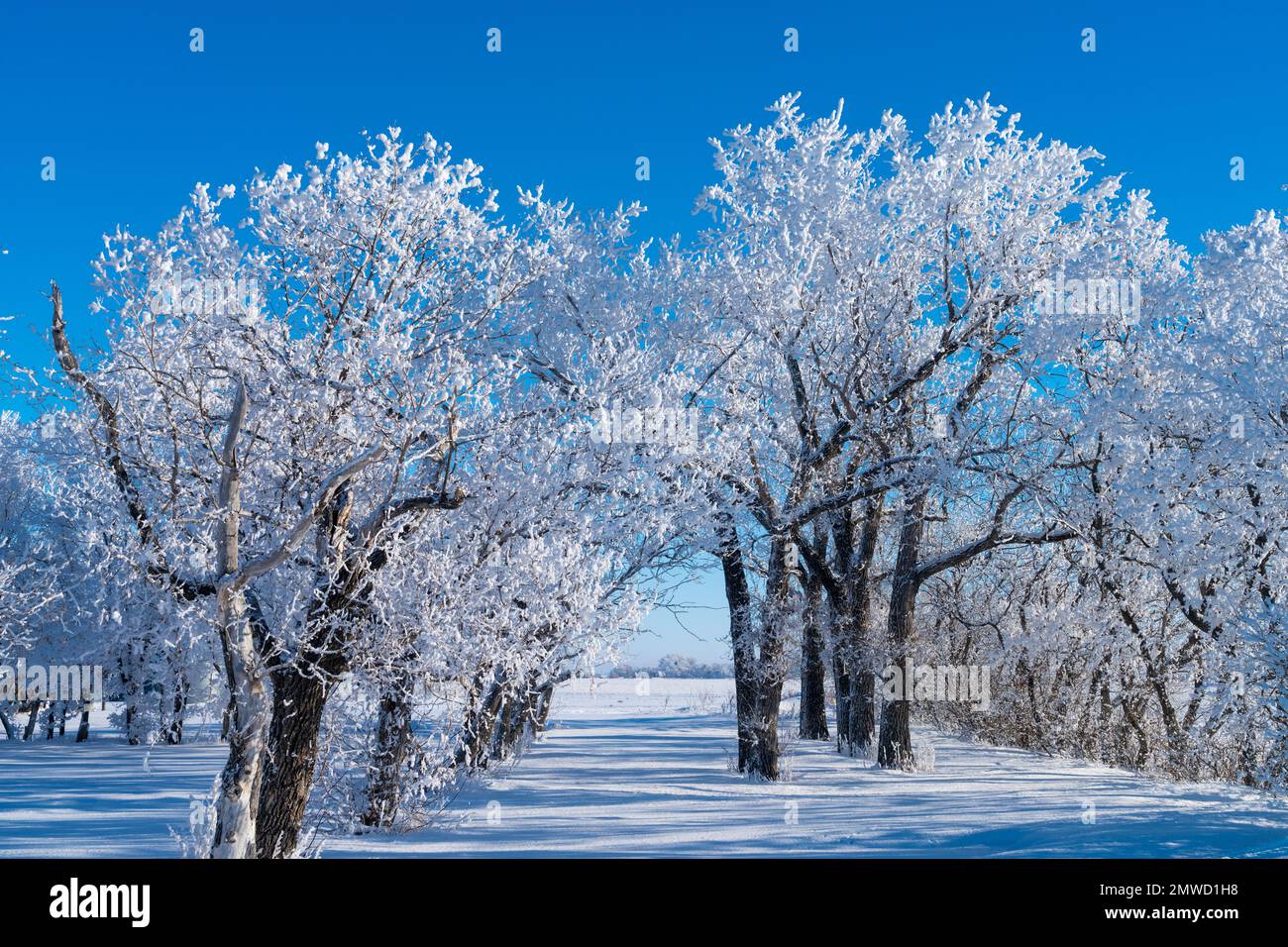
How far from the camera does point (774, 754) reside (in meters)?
16.0

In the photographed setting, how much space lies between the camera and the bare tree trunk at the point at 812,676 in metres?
21.4

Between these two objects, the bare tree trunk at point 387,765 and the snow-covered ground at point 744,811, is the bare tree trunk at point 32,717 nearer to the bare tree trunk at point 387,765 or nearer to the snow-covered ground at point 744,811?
the snow-covered ground at point 744,811

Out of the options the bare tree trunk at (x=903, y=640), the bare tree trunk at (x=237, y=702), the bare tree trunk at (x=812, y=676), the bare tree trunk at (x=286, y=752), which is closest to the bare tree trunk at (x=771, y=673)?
the bare tree trunk at (x=903, y=640)

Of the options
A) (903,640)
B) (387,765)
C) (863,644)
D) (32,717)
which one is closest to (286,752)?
(387,765)

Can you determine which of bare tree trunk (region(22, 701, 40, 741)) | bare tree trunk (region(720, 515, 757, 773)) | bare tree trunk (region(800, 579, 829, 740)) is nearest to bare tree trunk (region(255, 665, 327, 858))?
bare tree trunk (region(720, 515, 757, 773))

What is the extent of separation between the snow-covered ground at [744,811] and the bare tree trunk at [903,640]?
584 millimetres

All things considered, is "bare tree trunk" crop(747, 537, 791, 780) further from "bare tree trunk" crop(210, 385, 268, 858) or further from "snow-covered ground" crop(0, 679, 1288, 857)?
"bare tree trunk" crop(210, 385, 268, 858)

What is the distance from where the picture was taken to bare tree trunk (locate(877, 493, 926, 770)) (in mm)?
17266

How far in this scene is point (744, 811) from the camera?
12883 millimetres

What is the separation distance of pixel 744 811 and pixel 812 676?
11661 millimetres

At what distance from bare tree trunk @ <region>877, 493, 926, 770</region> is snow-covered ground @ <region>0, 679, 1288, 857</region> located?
23.0 inches

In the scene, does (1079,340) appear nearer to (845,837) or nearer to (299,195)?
(845,837)

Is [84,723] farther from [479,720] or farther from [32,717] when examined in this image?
[479,720]

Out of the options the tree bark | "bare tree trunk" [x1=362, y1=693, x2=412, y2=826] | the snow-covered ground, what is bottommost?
the tree bark
